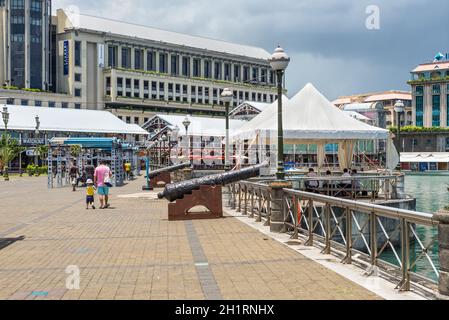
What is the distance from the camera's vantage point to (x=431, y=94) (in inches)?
4712

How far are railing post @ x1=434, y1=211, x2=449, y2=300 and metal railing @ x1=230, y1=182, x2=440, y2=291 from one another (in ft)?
0.38

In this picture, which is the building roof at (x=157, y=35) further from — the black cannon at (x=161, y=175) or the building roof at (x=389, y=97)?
the black cannon at (x=161, y=175)

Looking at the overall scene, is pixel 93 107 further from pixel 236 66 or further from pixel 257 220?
pixel 257 220

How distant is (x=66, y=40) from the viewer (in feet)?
329

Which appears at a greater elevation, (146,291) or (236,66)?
(236,66)

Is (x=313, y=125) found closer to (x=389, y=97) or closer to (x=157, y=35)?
(x=157, y=35)

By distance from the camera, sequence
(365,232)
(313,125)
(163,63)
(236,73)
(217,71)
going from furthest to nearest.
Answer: (236,73) < (217,71) < (163,63) < (313,125) < (365,232)

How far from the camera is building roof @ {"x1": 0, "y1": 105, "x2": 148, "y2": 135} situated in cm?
6994

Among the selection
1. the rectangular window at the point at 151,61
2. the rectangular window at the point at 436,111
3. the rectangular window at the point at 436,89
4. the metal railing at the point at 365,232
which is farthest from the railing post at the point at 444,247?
the rectangular window at the point at 436,111

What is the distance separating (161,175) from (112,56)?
77.3 m

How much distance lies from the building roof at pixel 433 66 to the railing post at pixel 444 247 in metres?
122

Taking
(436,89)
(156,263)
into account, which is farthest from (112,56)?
(156,263)
